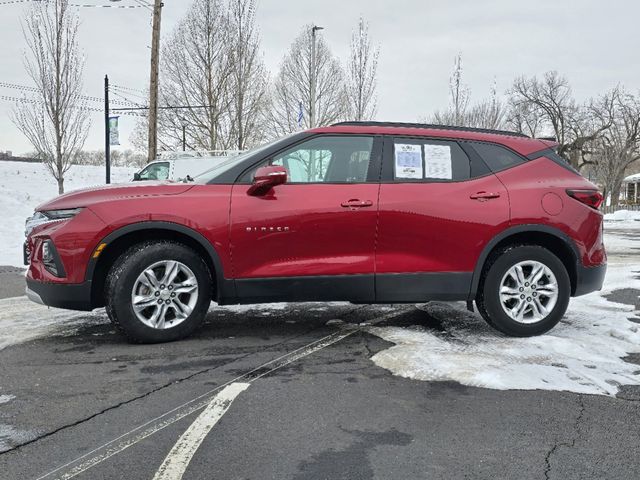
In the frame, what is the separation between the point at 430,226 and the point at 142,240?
7.48 feet

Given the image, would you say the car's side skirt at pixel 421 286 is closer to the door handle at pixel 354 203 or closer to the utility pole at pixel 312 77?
the door handle at pixel 354 203

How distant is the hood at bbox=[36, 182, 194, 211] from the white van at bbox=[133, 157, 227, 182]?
33.2ft

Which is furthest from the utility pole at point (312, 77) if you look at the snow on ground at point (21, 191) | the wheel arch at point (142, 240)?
the wheel arch at point (142, 240)

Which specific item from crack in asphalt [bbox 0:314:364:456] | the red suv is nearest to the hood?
the red suv

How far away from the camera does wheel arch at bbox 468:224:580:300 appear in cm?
439

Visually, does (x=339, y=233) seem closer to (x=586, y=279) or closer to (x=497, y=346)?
(x=497, y=346)

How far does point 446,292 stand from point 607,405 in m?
1.55

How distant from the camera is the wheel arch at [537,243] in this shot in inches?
173

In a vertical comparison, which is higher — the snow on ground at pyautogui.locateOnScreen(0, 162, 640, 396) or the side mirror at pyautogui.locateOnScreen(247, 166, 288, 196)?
the side mirror at pyautogui.locateOnScreen(247, 166, 288, 196)

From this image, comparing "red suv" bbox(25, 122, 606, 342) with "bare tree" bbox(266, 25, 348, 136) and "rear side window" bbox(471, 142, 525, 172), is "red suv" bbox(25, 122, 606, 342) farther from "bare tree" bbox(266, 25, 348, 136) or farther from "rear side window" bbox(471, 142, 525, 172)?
"bare tree" bbox(266, 25, 348, 136)

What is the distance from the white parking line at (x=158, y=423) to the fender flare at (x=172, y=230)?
816mm

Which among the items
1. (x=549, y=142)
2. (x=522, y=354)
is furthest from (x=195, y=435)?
(x=549, y=142)

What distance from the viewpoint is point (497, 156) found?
4.59 meters

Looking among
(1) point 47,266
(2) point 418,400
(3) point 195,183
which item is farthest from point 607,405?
(1) point 47,266
